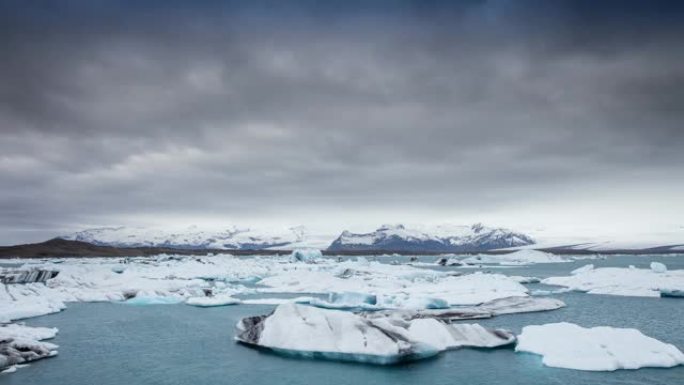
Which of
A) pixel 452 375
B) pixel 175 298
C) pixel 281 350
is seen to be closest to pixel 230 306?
pixel 175 298

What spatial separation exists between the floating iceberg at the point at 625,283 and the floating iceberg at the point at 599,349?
48.3ft

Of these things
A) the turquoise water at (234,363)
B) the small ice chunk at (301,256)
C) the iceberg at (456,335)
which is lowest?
the turquoise water at (234,363)

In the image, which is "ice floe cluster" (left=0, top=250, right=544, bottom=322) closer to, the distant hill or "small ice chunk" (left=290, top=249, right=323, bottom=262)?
"small ice chunk" (left=290, top=249, right=323, bottom=262)

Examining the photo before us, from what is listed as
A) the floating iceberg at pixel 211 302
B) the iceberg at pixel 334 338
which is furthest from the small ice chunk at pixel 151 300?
the iceberg at pixel 334 338

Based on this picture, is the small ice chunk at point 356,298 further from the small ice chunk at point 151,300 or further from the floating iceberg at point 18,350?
the floating iceberg at point 18,350

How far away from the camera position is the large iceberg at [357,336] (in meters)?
11.9

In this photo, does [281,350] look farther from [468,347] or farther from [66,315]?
[66,315]

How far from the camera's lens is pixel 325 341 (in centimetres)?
1238

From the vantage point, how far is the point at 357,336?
12203mm

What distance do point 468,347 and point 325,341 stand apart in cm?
358

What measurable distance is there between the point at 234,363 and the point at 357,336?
2.85m

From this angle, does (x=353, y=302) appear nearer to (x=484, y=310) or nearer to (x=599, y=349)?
(x=484, y=310)

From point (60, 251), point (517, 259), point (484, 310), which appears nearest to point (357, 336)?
point (484, 310)

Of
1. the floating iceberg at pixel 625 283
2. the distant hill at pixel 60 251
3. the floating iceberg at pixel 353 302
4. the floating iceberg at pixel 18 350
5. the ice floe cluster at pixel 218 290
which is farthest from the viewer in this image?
the distant hill at pixel 60 251
